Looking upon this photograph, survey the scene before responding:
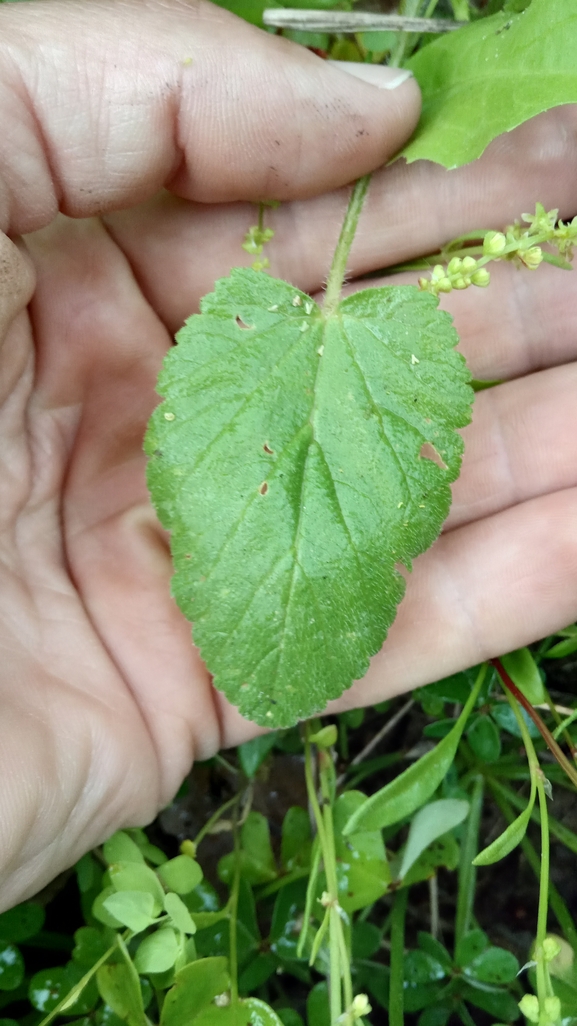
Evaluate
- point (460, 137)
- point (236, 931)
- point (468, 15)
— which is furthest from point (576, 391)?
point (236, 931)

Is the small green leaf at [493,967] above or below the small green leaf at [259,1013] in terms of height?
below

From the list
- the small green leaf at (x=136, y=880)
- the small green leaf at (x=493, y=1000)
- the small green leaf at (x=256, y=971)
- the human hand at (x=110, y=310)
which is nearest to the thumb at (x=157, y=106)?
the human hand at (x=110, y=310)

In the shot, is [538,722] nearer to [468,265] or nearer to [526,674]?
[526,674]

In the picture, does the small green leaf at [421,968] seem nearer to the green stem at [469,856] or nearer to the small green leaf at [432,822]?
the green stem at [469,856]


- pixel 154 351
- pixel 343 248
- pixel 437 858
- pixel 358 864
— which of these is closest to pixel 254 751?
pixel 358 864

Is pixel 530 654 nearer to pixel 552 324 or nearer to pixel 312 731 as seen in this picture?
pixel 312 731

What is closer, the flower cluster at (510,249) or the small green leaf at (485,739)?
the flower cluster at (510,249)
